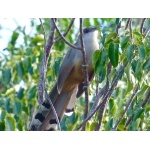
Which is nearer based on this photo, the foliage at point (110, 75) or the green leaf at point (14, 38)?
the foliage at point (110, 75)

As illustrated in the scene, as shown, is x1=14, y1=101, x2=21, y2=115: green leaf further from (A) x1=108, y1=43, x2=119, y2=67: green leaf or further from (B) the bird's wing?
(A) x1=108, y1=43, x2=119, y2=67: green leaf

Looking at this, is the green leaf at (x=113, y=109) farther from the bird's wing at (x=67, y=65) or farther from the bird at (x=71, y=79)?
the bird's wing at (x=67, y=65)

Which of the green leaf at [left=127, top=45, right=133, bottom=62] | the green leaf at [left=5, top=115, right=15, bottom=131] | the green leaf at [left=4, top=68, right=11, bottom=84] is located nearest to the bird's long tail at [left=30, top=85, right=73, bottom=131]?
the green leaf at [left=4, top=68, right=11, bottom=84]

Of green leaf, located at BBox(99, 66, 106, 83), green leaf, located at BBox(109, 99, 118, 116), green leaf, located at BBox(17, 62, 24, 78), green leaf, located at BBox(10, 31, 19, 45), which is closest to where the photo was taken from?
green leaf, located at BBox(99, 66, 106, 83)

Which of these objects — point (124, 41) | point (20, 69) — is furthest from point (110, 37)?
point (20, 69)

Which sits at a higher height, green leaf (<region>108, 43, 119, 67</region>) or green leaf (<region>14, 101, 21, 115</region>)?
green leaf (<region>108, 43, 119, 67</region>)

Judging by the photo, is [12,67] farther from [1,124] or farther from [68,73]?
[1,124]

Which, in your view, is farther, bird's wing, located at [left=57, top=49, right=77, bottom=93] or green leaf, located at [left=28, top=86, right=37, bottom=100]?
green leaf, located at [left=28, top=86, right=37, bottom=100]

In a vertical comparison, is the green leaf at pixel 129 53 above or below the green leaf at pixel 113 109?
above

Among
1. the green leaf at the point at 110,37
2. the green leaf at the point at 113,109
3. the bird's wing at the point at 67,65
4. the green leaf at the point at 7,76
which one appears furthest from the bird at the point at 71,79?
the green leaf at the point at 110,37

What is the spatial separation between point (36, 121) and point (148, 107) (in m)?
0.74

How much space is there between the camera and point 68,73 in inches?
129

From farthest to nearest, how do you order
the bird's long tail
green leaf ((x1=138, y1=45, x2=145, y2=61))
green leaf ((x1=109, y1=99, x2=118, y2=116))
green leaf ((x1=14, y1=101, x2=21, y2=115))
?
green leaf ((x1=14, y1=101, x2=21, y2=115)) → the bird's long tail → green leaf ((x1=109, y1=99, x2=118, y2=116)) → green leaf ((x1=138, y1=45, x2=145, y2=61))

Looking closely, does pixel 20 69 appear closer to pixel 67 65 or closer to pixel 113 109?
pixel 67 65
